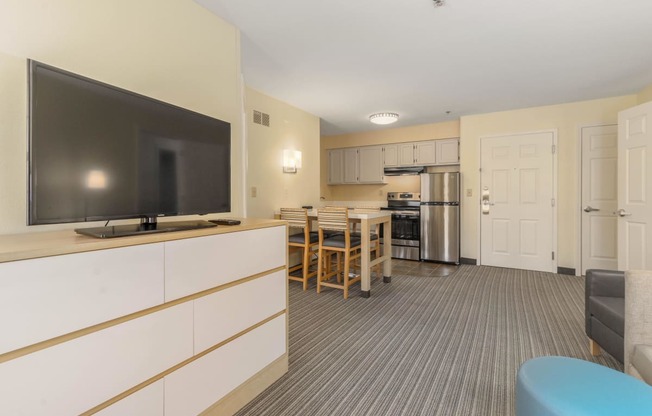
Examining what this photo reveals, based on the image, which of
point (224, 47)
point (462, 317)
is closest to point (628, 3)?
point (462, 317)

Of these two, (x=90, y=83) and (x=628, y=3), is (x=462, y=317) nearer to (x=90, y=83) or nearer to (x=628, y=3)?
(x=628, y=3)

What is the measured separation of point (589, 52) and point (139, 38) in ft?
12.3

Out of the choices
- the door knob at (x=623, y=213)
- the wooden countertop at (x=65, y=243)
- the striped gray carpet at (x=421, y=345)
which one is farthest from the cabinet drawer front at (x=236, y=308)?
the door knob at (x=623, y=213)

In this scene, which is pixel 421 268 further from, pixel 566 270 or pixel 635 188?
pixel 635 188

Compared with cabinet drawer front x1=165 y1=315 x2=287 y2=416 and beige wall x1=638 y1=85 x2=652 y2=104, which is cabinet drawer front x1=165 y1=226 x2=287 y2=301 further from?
beige wall x1=638 y1=85 x2=652 y2=104

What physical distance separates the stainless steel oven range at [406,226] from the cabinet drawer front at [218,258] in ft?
12.8

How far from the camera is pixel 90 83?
3.99 ft

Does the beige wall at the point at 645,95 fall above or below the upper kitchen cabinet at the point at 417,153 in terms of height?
above

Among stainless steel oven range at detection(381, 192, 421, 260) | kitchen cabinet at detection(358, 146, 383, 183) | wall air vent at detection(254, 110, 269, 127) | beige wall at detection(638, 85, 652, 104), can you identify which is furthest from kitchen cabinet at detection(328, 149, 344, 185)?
beige wall at detection(638, 85, 652, 104)

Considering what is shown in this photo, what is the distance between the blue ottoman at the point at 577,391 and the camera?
1.00 meters

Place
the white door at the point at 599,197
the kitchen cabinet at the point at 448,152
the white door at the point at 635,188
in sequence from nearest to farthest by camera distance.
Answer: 1. the white door at the point at 635,188
2. the white door at the point at 599,197
3. the kitchen cabinet at the point at 448,152

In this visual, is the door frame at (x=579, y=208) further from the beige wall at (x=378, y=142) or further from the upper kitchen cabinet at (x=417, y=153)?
the upper kitchen cabinet at (x=417, y=153)

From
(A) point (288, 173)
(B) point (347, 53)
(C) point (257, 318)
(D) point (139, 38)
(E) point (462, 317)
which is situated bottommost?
(E) point (462, 317)

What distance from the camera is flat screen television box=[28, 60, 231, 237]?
1.09 meters
